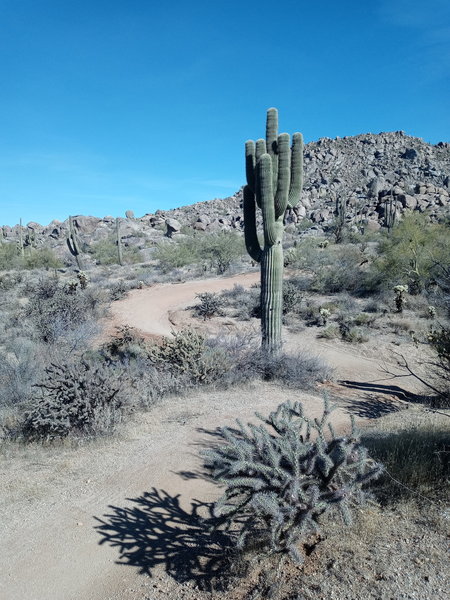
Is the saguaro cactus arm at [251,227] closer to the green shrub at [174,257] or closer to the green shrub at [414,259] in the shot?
the green shrub at [414,259]

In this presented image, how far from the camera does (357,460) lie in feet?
11.6

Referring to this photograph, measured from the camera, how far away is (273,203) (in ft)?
32.8

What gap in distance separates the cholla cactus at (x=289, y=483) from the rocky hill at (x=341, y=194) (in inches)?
1479

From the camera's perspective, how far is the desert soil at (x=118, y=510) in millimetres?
3514

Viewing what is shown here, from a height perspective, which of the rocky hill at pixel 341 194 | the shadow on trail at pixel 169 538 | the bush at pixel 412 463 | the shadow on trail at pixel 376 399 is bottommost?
the shadow on trail at pixel 376 399

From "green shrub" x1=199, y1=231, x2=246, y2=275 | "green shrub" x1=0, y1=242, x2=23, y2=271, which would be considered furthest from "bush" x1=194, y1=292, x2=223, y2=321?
"green shrub" x1=0, y1=242, x2=23, y2=271

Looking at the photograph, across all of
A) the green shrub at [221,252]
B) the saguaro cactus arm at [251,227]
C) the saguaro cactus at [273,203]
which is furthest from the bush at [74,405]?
the green shrub at [221,252]

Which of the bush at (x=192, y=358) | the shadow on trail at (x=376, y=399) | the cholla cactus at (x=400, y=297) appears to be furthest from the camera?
the cholla cactus at (x=400, y=297)

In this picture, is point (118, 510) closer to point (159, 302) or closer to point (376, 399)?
point (376, 399)

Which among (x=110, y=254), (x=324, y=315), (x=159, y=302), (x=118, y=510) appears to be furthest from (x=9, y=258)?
(x=118, y=510)

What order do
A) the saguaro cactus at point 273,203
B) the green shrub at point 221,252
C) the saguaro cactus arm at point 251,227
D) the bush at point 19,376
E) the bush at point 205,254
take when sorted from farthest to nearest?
the bush at point 205,254
the green shrub at point 221,252
the saguaro cactus arm at point 251,227
the saguaro cactus at point 273,203
the bush at point 19,376

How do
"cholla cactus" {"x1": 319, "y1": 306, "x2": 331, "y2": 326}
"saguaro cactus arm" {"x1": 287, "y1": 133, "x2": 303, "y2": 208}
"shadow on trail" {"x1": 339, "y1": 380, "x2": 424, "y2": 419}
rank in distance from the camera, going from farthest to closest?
1. "cholla cactus" {"x1": 319, "y1": 306, "x2": 331, "y2": 326}
2. "saguaro cactus arm" {"x1": 287, "y1": 133, "x2": 303, "y2": 208}
3. "shadow on trail" {"x1": 339, "y1": 380, "x2": 424, "y2": 419}

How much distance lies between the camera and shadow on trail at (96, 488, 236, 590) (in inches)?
140

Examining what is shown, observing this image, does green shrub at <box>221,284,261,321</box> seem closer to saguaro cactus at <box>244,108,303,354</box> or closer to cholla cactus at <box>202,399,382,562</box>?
saguaro cactus at <box>244,108,303,354</box>
